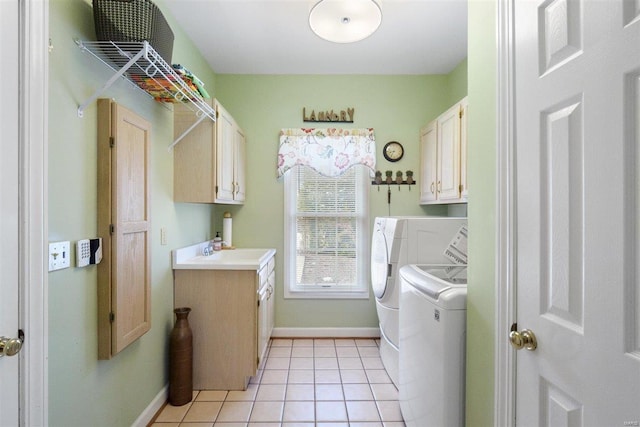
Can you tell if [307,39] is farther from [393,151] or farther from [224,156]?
[393,151]

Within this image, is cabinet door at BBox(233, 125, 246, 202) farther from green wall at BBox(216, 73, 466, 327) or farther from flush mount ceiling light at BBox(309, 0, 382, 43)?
flush mount ceiling light at BBox(309, 0, 382, 43)

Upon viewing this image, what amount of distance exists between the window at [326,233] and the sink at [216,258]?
399 millimetres

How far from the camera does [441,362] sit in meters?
1.42

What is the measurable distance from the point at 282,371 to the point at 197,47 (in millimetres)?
2848

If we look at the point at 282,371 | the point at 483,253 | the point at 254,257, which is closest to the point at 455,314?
the point at 483,253

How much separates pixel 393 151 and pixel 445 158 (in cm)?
72

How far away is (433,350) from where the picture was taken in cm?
A: 148

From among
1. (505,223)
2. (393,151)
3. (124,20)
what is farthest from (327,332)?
(124,20)

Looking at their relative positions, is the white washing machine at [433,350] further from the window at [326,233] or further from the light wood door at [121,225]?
the window at [326,233]

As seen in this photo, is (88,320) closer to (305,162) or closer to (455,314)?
(455,314)

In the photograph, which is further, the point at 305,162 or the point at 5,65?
the point at 305,162

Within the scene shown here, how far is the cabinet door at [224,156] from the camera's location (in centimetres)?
246

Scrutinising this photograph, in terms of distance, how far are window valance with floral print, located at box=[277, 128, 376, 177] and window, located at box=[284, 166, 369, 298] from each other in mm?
138

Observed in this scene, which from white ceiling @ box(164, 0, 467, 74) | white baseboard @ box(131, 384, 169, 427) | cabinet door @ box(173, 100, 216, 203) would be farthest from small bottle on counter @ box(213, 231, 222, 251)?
white ceiling @ box(164, 0, 467, 74)
